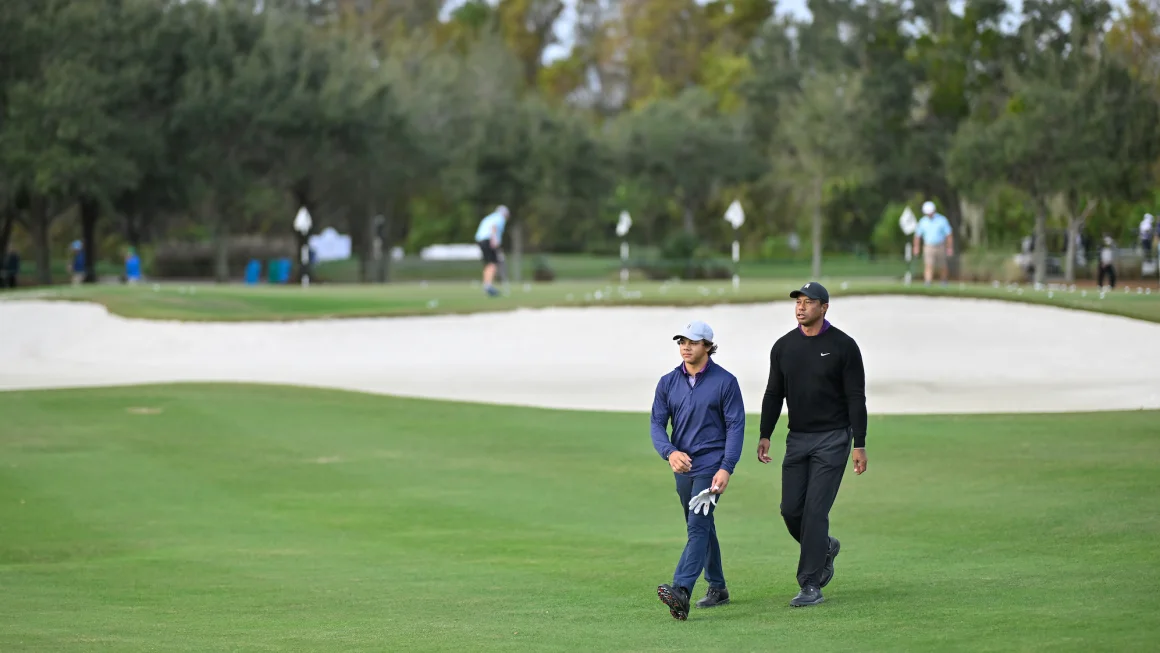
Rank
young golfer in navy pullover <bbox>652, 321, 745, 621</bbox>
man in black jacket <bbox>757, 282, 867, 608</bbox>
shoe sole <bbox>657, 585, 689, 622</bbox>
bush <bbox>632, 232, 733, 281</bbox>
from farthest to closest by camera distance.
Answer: bush <bbox>632, 232, 733, 281</bbox>, man in black jacket <bbox>757, 282, 867, 608</bbox>, young golfer in navy pullover <bbox>652, 321, 745, 621</bbox>, shoe sole <bbox>657, 585, 689, 622</bbox>

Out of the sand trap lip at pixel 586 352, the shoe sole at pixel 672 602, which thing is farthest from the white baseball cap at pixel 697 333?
the sand trap lip at pixel 586 352

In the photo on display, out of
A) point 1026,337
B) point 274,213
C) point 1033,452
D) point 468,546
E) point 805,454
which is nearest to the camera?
point 805,454

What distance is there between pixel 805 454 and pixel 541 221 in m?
92.1

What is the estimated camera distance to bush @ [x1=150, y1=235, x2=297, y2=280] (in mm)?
83125

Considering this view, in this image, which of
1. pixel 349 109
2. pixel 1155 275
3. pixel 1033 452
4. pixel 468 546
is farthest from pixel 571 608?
pixel 349 109

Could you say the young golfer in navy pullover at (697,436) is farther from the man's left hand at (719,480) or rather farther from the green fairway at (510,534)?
the green fairway at (510,534)

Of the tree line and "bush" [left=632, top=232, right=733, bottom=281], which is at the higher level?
the tree line

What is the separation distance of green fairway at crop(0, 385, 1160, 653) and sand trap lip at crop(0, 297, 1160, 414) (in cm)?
528

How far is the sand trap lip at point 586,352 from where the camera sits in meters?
30.8

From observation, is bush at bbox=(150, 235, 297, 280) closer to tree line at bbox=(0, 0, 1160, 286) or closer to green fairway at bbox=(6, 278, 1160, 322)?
tree line at bbox=(0, 0, 1160, 286)

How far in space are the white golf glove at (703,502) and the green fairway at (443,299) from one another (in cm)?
2289

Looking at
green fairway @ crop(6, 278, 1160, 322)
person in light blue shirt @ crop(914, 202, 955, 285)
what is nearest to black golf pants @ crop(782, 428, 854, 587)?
green fairway @ crop(6, 278, 1160, 322)

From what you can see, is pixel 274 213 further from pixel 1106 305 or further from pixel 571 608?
pixel 571 608

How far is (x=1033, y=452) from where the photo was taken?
20.8 metres
